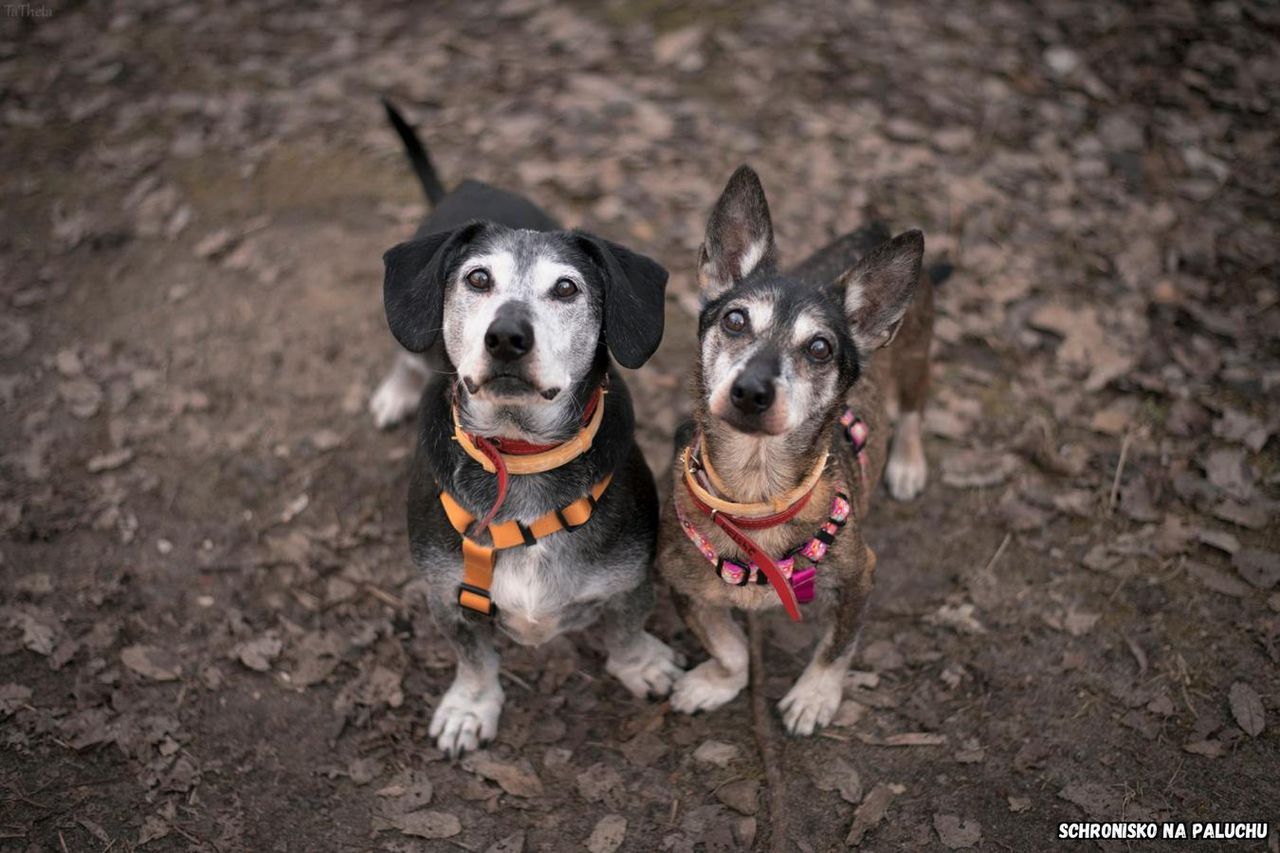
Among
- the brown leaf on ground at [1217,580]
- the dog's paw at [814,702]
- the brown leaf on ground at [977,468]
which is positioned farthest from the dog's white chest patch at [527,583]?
the brown leaf on ground at [1217,580]

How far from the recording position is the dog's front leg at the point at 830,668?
414cm

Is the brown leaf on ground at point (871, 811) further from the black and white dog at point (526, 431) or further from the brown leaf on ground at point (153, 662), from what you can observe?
the brown leaf on ground at point (153, 662)

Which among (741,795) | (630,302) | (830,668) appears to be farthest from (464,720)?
(630,302)

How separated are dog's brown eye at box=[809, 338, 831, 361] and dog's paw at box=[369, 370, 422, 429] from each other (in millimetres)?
2915

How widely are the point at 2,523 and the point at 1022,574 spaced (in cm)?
555

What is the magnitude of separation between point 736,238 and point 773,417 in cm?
102

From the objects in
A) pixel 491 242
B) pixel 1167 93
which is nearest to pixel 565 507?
pixel 491 242

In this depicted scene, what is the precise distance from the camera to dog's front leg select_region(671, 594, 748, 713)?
14.2 feet

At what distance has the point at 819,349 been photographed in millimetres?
3713

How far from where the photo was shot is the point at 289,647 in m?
4.76

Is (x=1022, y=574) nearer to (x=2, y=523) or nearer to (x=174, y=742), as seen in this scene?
(x=174, y=742)

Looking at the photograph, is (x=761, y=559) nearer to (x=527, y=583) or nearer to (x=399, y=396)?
(x=527, y=583)

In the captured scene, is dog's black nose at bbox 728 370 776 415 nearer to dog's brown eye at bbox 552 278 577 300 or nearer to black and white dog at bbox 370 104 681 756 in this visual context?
black and white dog at bbox 370 104 681 756

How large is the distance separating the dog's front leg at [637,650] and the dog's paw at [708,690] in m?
0.11
